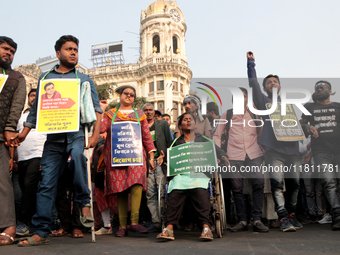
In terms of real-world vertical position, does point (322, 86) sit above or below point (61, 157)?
above

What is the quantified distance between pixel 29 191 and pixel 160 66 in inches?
1562

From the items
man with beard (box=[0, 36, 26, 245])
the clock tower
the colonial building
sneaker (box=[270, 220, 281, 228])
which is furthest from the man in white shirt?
the colonial building

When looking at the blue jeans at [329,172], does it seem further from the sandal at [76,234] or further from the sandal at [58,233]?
the sandal at [58,233]

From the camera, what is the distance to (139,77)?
149 ft

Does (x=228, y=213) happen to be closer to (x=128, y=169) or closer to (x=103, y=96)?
(x=128, y=169)

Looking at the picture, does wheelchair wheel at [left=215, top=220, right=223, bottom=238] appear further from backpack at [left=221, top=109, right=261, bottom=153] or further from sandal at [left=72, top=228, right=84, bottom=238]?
sandal at [left=72, top=228, right=84, bottom=238]

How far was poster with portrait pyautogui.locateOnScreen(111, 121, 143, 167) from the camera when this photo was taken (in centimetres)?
440

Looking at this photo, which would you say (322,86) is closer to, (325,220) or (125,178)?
(325,220)

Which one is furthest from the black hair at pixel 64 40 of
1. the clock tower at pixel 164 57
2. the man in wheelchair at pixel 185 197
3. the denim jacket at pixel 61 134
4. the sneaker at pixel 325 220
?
the clock tower at pixel 164 57

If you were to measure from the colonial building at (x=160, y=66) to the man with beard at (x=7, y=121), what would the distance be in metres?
37.9

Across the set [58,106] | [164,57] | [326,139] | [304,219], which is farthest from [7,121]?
[164,57]

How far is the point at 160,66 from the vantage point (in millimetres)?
43156

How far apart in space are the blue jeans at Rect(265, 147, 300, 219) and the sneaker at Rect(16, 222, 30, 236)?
3414 millimetres

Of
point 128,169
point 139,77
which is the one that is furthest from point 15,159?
point 139,77
